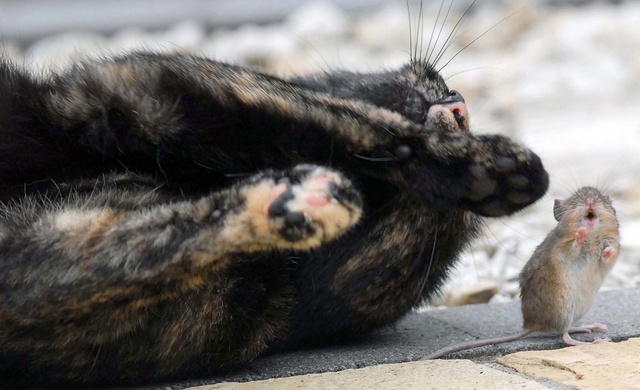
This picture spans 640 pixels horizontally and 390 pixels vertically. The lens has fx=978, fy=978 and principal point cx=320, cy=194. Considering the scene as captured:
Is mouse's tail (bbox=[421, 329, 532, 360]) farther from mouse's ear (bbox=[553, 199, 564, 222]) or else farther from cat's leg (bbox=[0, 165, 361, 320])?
cat's leg (bbox=[0, 165, 361, 320])

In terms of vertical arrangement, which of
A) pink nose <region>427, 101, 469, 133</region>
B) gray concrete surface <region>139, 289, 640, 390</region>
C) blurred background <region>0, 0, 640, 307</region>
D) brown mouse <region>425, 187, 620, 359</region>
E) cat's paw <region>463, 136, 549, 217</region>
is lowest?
gray concrete surface <region>139, 289, 640, 390</region>

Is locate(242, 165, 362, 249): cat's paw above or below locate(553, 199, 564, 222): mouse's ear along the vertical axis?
below

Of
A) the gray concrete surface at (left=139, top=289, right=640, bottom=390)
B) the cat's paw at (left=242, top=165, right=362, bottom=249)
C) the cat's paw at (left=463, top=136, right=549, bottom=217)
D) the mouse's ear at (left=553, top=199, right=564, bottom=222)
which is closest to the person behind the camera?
the cat's paw at (left=242, top=165, right=362, bottom=249)

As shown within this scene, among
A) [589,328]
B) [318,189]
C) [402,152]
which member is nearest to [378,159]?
[402,152]

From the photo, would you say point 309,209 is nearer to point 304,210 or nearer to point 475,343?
point 304,210

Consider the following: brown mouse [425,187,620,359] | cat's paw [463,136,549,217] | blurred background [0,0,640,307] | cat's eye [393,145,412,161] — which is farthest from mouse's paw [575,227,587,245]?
blurred background [0,0,640,307]

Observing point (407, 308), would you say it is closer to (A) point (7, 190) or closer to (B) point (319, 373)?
(B) point (319, 373)

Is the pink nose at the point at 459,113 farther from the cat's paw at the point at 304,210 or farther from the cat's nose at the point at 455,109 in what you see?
the cat's paw at the point at 304,210

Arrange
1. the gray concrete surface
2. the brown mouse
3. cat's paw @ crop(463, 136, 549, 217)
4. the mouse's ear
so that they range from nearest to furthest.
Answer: cat's paw @ crop(463, 136, 549, 217), the gray concrete surface, the brown mouse, the mouse's ear

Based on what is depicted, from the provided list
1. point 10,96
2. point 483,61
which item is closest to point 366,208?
point 10,96
